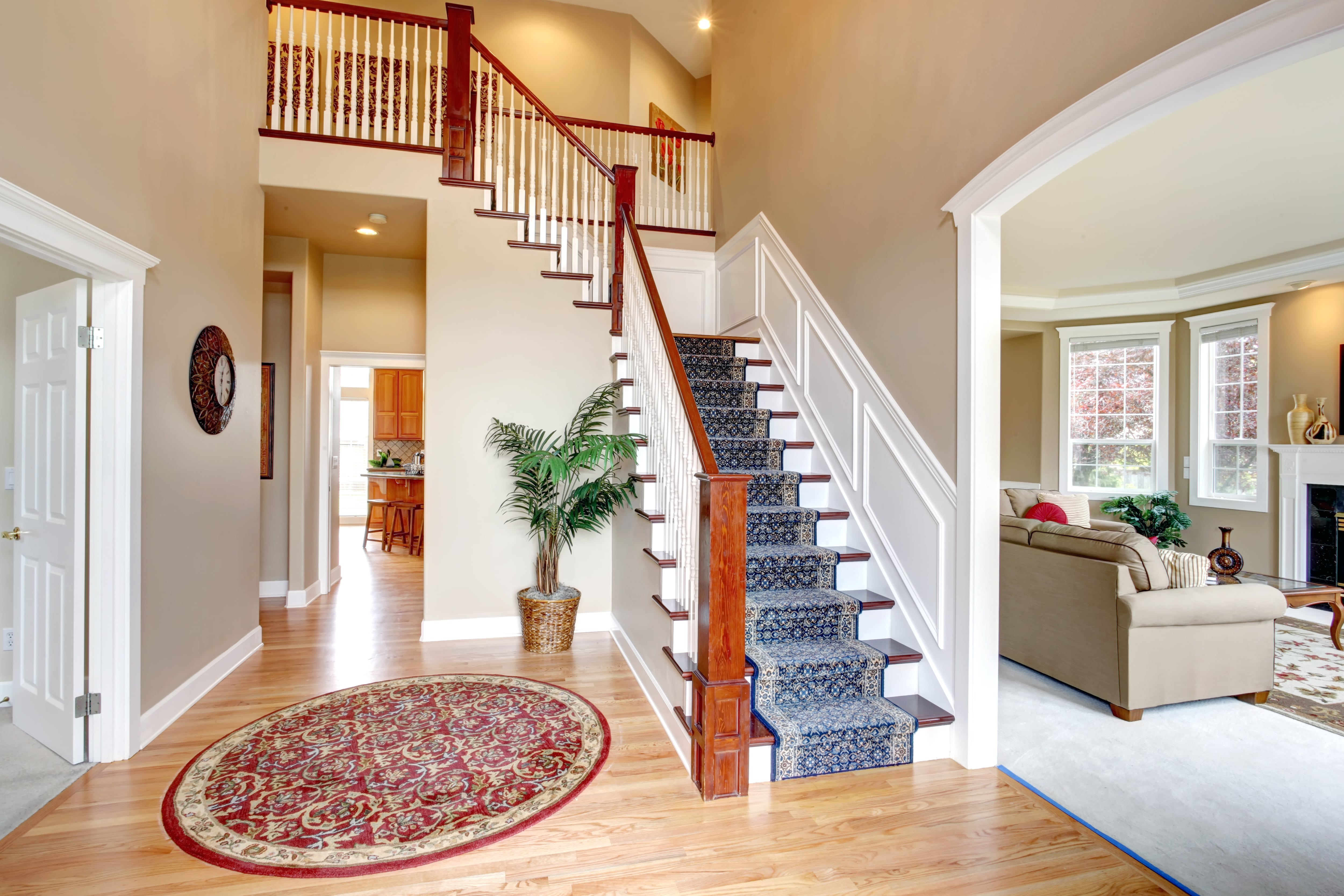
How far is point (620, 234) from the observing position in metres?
4.45

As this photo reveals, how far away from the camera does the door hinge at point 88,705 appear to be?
2.61m

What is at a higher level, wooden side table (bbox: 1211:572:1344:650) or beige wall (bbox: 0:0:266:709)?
beige wall (bbox: 0:0:266:709)

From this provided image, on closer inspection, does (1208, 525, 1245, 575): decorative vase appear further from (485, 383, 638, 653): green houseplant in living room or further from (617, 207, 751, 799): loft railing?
(485, 383, 638, 653): green houseplant in living room

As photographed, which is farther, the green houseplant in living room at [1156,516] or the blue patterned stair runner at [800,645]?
the green houseplant in living room at [1156,516]

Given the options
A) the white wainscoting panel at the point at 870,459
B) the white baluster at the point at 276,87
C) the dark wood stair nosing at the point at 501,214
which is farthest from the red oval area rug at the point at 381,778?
the white baluster at the point at 276,87

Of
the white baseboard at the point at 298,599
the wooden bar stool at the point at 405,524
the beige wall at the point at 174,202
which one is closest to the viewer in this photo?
the beige wall at the point at 174,202

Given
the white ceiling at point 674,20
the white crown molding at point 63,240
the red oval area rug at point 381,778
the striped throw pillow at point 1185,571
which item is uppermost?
the white ceiling at point 674,20

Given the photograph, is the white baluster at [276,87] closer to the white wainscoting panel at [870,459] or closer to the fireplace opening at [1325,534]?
the white wainscoting panel at [870,459]

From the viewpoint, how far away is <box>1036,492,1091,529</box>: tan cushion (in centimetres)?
562

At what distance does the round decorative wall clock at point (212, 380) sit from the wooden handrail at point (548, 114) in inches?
97.1

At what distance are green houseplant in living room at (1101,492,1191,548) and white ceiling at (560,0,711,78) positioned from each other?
256 inches

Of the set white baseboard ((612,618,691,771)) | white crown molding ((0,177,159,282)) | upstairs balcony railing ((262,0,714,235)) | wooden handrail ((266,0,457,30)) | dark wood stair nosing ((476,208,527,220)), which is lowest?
white baseboard ((612,618,691,771))

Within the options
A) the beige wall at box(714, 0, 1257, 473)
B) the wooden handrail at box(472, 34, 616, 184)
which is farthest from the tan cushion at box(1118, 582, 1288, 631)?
the wooden handrail at box(472, 34, 616, 184)

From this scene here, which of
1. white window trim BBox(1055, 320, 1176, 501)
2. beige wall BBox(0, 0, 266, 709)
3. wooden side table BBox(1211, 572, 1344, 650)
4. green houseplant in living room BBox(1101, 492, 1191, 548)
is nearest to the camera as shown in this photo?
beige wall BBox(0, 0, 266, 709)
